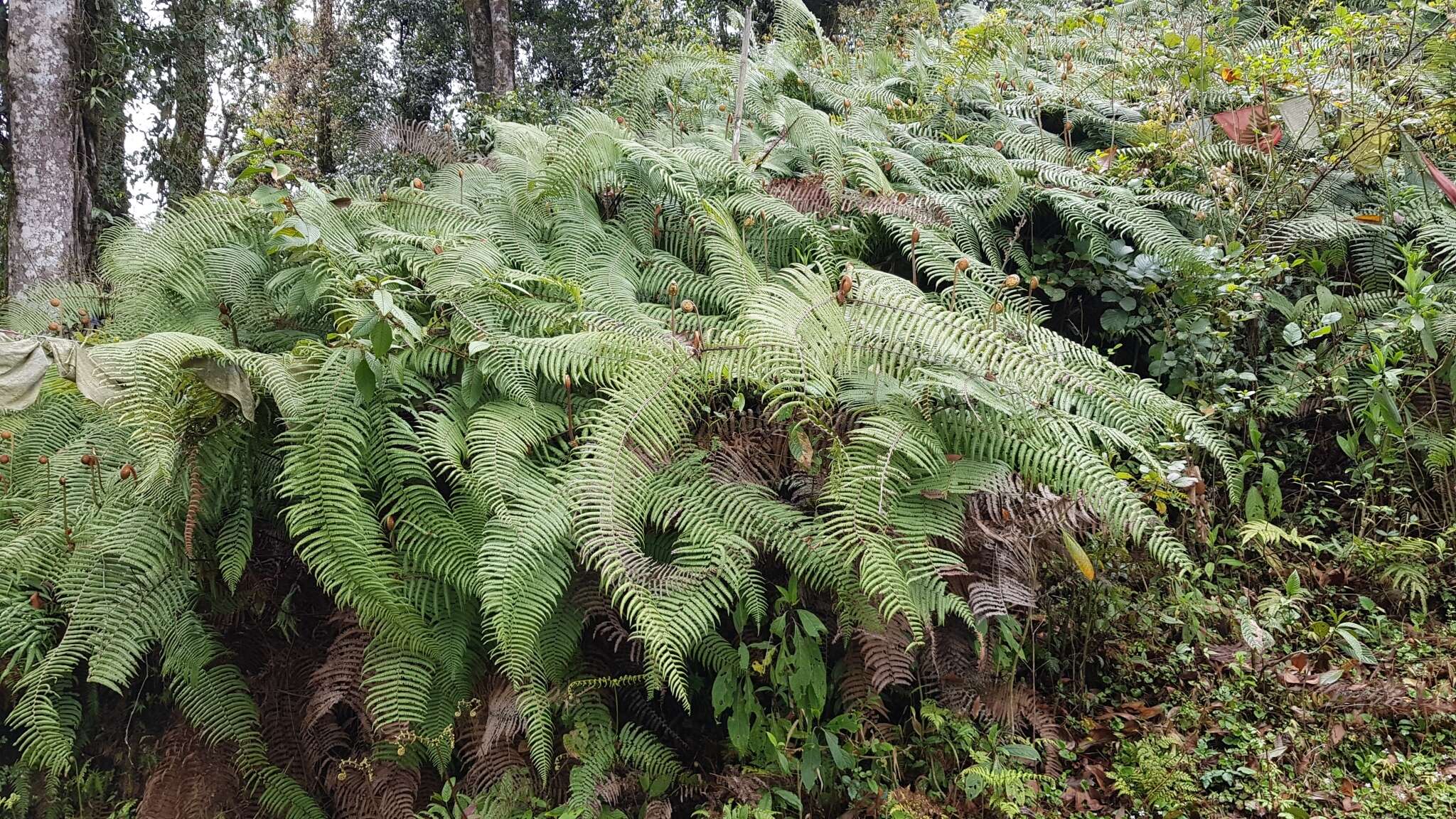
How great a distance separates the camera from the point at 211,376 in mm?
2041

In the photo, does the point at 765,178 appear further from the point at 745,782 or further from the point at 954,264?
the point at 745,782

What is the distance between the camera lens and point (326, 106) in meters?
10.5

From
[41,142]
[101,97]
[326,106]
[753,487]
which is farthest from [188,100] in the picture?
[753,487]

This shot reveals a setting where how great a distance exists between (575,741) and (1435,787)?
2.09m

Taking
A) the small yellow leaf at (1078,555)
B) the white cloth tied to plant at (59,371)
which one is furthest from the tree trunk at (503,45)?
the small yellow leaf at (1078,555)

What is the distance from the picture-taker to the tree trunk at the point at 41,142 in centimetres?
499

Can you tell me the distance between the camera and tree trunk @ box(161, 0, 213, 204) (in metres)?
7.09

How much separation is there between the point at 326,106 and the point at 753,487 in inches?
420

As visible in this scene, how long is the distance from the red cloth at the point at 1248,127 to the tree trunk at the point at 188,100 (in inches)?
285

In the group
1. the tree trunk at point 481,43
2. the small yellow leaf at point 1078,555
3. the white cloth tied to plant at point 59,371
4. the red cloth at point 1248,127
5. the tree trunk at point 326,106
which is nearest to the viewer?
the white cloth tied to plant at point 59,371

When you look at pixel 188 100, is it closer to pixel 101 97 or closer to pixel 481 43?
pixel 101 97

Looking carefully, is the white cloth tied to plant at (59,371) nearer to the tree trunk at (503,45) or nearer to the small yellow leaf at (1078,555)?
the small yellow leaf at (1078,555)

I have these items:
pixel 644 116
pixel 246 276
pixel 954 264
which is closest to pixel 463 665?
pixel 246 276

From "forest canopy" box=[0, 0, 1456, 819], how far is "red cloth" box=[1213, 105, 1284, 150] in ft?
0.08
